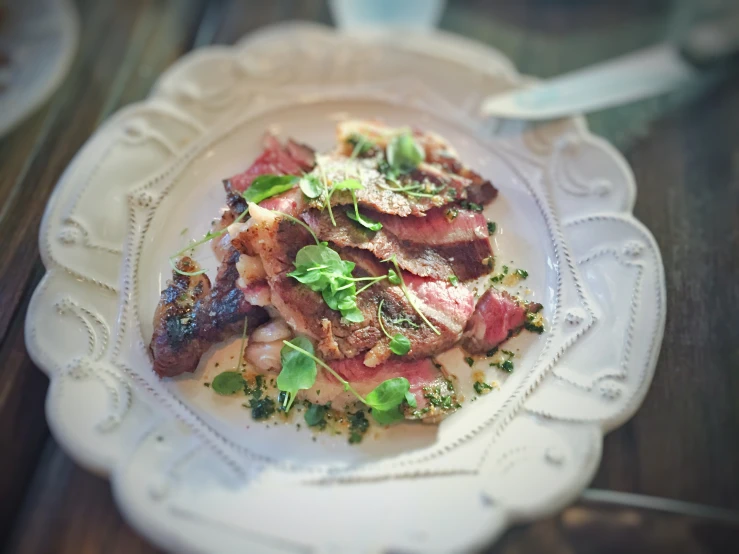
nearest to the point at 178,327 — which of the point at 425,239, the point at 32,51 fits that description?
the point at 425,239

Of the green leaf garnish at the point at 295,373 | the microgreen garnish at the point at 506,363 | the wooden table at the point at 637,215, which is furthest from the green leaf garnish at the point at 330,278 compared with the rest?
the wooden table at the point at 637,215

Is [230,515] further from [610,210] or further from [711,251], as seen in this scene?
[711,251]

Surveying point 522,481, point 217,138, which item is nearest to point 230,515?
point 522,481

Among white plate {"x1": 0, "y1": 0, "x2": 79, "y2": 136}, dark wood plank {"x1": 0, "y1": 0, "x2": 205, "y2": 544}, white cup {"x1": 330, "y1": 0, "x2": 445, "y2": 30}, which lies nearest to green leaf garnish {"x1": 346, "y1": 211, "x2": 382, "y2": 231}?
dark wood plank {"x1": 0, "y1": 0, "x2": 205, "y2": 544}

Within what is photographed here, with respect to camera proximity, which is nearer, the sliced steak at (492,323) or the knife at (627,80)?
the sliced steak at (492,323)

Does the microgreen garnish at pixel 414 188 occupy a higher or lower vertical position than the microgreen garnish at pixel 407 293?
higher

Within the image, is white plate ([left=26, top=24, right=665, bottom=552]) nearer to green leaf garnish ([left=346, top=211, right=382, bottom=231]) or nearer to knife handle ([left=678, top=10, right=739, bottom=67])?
green leaf garnish ([left=346, top=211, right=382, bottom=231])

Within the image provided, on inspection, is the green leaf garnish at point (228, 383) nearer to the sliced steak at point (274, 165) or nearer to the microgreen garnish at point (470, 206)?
the sliced steak at point (274, 165)
